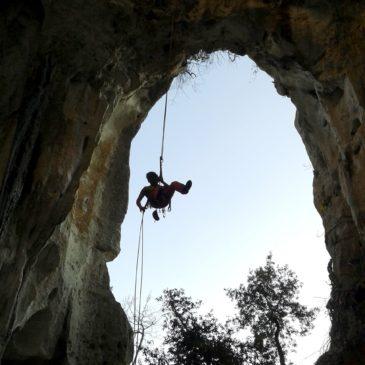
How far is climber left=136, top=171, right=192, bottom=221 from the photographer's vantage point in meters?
10.2

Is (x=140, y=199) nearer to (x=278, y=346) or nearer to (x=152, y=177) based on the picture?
(x=152, y=177)

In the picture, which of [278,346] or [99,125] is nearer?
[99,125]

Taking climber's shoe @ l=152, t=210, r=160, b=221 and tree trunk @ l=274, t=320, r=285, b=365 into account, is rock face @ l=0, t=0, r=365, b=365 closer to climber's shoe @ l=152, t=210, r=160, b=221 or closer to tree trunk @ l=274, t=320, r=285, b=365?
climber's shoe @ l=152, t=210, r=160, b=221

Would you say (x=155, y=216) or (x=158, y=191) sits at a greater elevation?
(x=158, y=191)

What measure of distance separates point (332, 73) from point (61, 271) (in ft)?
22.0

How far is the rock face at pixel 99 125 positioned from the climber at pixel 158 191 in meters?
1.75

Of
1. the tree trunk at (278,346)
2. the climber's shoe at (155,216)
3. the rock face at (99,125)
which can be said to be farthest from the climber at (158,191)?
the tree trunk at (278,346)

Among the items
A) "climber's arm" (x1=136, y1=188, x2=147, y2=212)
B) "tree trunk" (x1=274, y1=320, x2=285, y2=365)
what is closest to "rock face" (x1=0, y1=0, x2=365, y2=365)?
"climber's arm" (x1=136, y1=188, x2=147, y2=212)

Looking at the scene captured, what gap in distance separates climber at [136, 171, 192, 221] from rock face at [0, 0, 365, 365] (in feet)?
5.75

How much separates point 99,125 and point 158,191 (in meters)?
2.14

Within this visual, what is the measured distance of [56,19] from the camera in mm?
8383

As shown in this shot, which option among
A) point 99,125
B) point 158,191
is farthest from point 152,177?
point 99,125

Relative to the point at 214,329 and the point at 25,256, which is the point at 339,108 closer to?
the point at 25,256

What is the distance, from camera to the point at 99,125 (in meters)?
8.98
